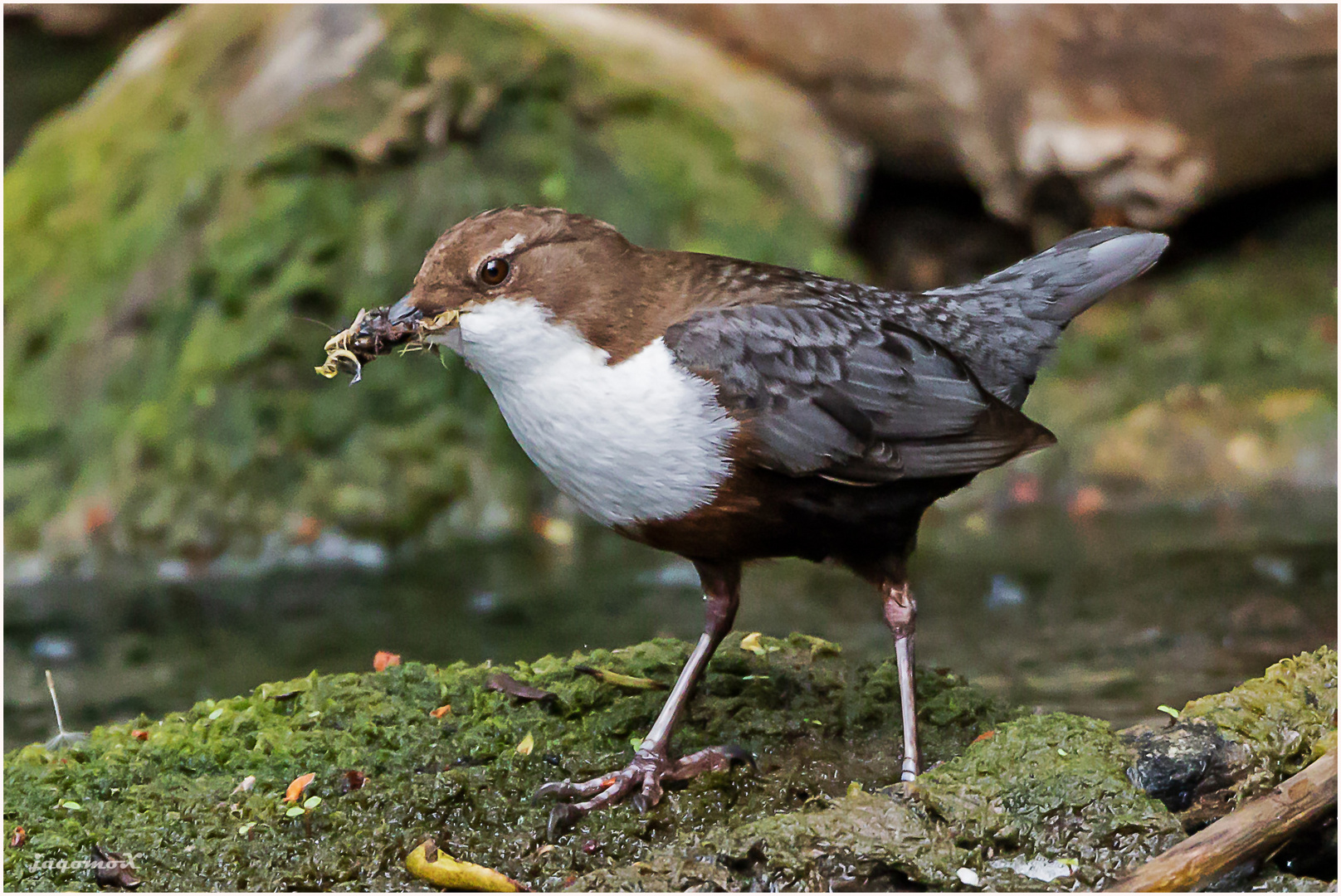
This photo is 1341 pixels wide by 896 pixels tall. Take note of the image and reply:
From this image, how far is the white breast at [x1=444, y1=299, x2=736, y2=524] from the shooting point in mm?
3031

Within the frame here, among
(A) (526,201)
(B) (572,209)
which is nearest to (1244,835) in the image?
(A) (526,201)

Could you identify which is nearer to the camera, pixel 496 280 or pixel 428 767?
pixel 496 280

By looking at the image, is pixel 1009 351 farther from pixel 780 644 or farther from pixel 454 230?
pixel 454 230

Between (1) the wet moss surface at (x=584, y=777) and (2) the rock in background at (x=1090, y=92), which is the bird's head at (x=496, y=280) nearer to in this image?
(1) the wet moss surface at (x=584, y=777)

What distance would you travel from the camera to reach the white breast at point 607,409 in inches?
119

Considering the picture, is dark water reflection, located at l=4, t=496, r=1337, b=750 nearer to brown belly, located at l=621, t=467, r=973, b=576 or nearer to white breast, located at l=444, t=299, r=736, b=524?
brown belly, located at l=621, t=467, r=973, b=576

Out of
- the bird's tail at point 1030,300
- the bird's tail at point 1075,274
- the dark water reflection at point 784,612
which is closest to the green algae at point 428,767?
the bird's tail at point 1030,300

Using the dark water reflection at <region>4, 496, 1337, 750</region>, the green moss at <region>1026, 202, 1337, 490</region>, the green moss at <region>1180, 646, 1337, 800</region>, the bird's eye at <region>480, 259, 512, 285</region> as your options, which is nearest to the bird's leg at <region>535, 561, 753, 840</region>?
the bird's eye at <region>480, 259, 512, 285</region>

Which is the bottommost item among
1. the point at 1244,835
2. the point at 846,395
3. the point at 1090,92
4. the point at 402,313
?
the point at 1244,835

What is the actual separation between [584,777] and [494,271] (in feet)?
4.17

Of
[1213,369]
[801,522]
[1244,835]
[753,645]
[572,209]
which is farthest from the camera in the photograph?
[572,209]

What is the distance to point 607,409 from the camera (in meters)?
3.03

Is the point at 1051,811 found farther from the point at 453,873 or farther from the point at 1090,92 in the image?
the point at 1090,92

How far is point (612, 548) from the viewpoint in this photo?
740 cm
